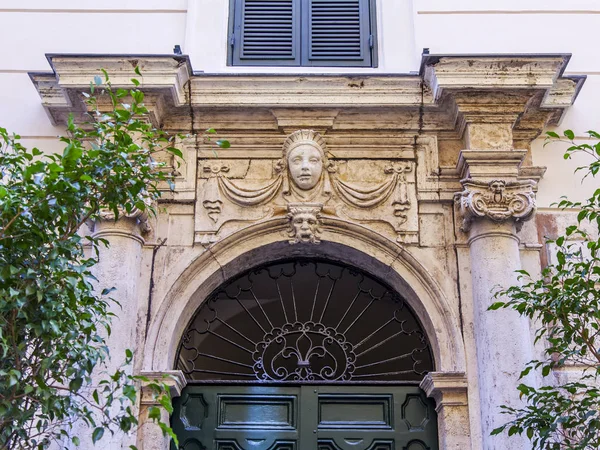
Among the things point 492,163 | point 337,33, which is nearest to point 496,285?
point 492,163

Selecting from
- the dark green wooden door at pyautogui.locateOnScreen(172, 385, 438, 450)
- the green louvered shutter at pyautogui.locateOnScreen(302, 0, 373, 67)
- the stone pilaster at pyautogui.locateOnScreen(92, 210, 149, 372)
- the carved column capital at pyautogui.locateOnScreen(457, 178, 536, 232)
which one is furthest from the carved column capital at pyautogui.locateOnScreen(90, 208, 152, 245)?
the carved column capital at pyautogui.locateOnScreen(457, 178, 536, 232)

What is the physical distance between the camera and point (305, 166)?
6.67m

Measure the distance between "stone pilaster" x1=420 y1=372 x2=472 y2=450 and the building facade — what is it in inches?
0.4

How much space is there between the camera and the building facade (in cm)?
638

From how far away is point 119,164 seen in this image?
4727mm

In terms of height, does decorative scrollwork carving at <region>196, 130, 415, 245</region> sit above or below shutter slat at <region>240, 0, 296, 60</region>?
below

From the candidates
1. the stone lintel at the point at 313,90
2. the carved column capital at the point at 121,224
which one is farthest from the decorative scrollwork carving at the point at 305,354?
the stone lintel at the point at 313,90

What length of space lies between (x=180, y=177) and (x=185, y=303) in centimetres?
95

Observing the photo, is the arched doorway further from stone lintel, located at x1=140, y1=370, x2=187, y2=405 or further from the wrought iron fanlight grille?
stone lintel, located at x1=140, y1=370, x2=187, y2=405

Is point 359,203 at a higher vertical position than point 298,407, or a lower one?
higher

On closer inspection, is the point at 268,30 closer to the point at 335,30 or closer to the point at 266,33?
the point at 266,33

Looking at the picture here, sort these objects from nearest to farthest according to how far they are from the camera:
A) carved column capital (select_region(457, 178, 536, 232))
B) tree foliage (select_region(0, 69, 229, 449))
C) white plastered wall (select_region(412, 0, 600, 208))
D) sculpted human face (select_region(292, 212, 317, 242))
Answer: tree foliage (select_region(0, 69, 229, 449)), carved column capital (select_region(457, 178, 536, 232)), sculpted human face (select_region(292, 212, 317, 242)), white plastered wall (select_region(412, 0, 600, 208))

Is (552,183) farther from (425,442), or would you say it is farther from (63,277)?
(63,277)

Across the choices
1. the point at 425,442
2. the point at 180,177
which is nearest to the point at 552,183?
the point at 425,442
